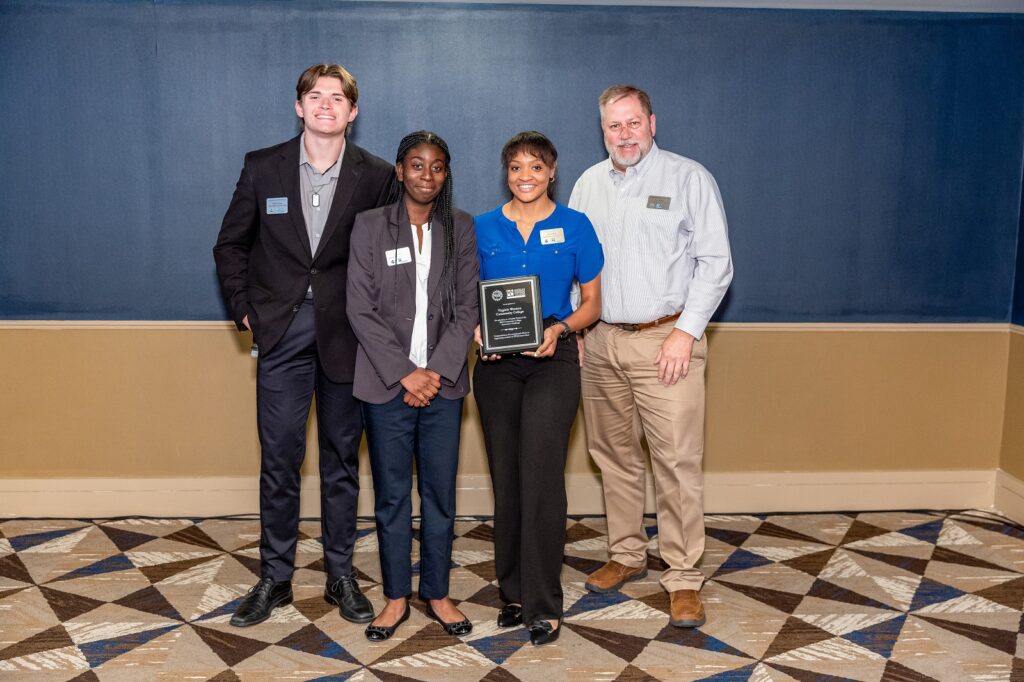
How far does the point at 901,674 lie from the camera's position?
311cm

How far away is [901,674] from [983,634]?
21.0 inches

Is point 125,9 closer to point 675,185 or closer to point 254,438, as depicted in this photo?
point 254,438

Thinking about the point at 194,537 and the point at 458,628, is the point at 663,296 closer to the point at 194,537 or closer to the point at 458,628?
the point at 458,628

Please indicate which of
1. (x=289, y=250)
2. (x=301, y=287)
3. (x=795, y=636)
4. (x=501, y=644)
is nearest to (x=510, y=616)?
(x=501, y=644)

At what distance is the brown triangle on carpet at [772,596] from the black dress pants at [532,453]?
0.92m

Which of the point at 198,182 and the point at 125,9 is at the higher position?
the point at 125,9

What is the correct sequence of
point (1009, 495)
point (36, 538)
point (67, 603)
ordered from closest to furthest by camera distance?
point (67, 603), point (36, 538), point (1009, 495)

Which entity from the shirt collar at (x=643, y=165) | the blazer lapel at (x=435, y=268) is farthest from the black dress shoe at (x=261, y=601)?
the shirt collar at (x=643, y=165)

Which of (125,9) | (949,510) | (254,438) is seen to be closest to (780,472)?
(949,510)

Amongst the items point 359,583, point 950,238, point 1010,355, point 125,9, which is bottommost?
point 359,583

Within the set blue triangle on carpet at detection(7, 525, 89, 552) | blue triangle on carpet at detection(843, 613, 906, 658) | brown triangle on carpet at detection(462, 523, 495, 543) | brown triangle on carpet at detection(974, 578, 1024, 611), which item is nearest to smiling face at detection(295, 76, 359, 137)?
brown triangle on carpet at detection(462, 523, 495, 543)

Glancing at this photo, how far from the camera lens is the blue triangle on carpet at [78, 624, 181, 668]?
3.17 meters

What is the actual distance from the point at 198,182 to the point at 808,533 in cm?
348

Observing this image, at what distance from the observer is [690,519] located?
11.8 ft
